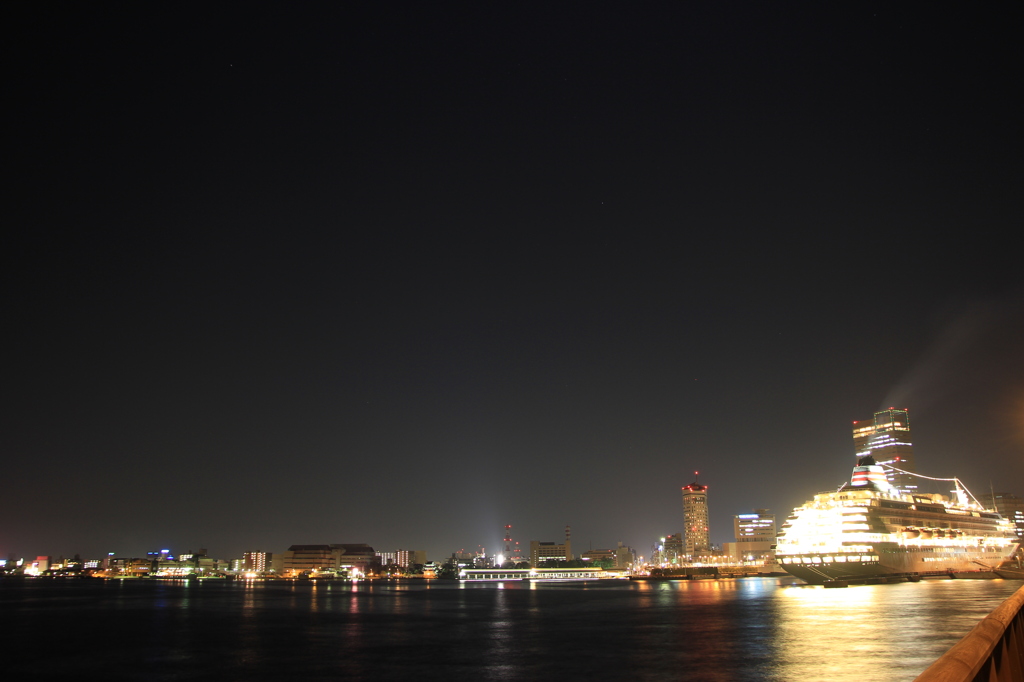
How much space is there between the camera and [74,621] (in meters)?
63.4

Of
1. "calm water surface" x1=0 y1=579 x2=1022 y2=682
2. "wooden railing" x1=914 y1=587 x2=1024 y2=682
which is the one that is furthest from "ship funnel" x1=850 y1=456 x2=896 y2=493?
"wooden railing" x1=914 y1=587 x2=1024 y2=682

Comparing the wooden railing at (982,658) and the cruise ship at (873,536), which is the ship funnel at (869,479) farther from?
the wooden railing at (982,658)

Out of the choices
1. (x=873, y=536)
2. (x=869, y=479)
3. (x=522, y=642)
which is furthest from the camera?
(x=869, y=479)

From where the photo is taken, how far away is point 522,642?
4453 cm

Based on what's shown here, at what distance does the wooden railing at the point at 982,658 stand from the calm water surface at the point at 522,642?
27799mm

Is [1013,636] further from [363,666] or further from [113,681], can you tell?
[113,681]

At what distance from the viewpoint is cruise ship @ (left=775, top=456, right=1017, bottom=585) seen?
83500mm

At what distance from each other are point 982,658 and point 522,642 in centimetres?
4542

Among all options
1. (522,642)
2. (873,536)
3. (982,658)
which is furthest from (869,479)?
(982,658)

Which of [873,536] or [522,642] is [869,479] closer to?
[873,536]

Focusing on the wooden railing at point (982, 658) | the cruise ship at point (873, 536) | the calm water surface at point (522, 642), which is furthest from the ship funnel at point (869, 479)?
the wooden railing at point (982, 658)

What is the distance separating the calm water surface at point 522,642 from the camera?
1277 inches

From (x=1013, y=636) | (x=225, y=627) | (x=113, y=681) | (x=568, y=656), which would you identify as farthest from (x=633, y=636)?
(x=1013, y=636)

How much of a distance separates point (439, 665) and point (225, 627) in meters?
30.9
